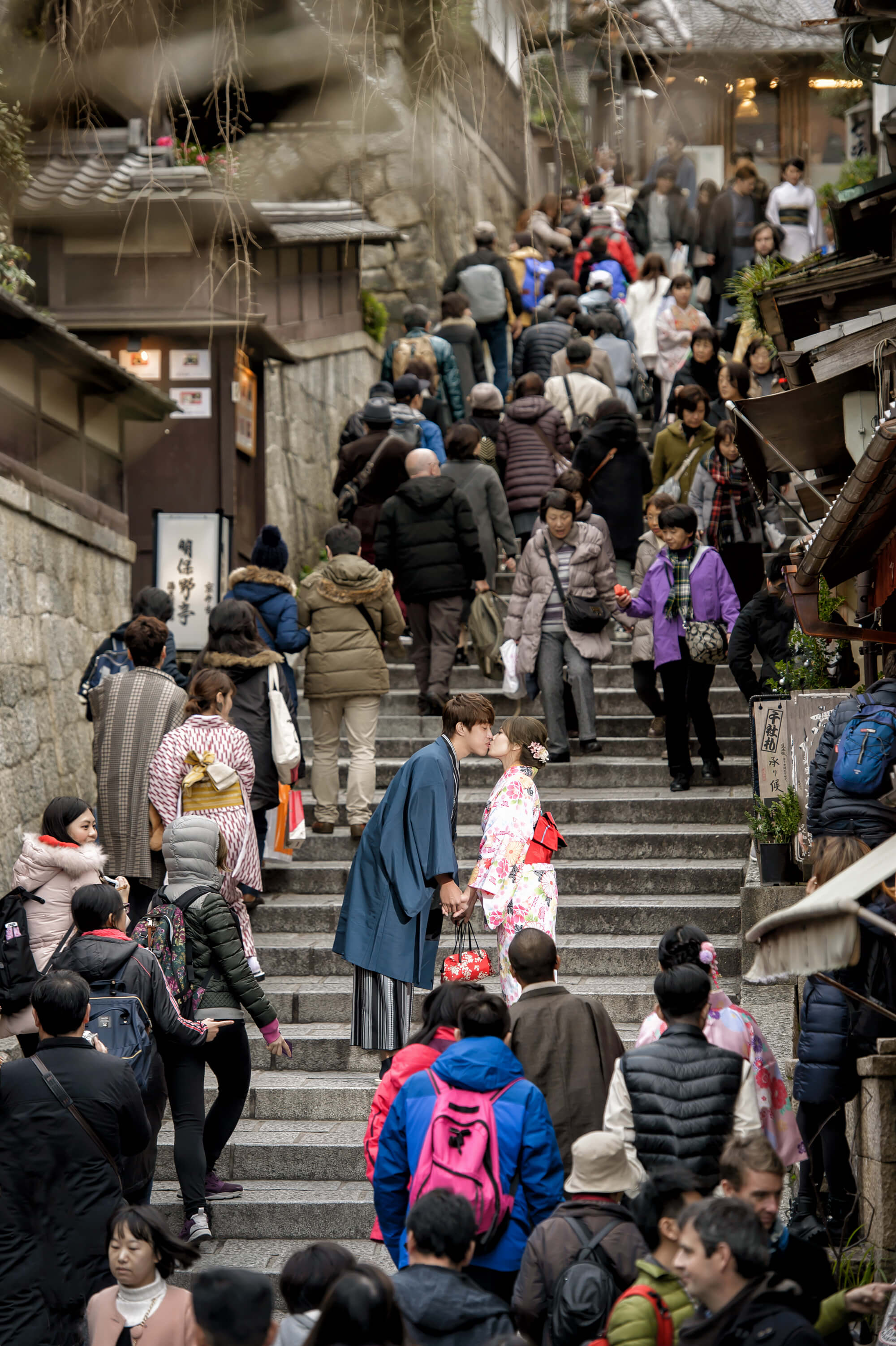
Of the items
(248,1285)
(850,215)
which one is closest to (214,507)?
(850,215)

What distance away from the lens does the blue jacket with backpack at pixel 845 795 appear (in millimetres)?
6375

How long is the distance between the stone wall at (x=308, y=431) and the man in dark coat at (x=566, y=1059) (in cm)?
1084

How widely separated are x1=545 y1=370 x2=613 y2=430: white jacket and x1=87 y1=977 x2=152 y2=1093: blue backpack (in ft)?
32.5

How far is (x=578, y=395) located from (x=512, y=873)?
8796 mm

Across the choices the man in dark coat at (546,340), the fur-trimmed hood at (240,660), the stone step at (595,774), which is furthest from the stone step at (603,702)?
the man in dark coat at (546,340)

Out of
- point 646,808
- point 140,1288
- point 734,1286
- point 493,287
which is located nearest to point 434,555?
point 646,808

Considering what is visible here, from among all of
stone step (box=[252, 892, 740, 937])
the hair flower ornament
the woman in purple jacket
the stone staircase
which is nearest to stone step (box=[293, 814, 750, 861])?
the stone staircase

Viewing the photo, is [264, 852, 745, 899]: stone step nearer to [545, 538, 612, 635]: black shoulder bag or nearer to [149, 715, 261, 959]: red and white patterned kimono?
[149, 715, 261, 959]: red and white patterned kimono

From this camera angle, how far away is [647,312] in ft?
62.2

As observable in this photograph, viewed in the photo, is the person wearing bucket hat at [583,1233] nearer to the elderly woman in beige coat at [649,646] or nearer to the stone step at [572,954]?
the stone step at [572,954]

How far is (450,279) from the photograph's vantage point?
1759cm

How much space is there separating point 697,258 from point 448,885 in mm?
16311

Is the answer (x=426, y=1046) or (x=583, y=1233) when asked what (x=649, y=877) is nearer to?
(x=426, y=1046)

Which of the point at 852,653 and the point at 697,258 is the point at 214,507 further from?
the point at 697,258
